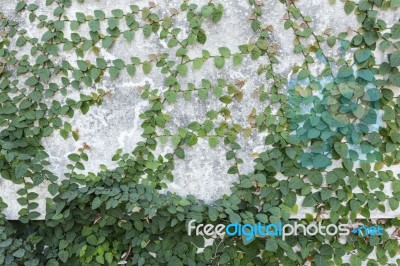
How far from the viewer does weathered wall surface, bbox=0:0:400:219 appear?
2.01 metres

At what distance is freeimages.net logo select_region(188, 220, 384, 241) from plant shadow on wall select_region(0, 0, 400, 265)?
0.12ft

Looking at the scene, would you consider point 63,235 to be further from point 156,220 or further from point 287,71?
point 287,71

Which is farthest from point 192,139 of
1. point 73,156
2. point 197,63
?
point 73,156

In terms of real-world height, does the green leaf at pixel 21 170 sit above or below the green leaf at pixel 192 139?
below

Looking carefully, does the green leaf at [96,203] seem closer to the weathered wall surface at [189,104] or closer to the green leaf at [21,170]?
the weathered wall surface at [189,104]

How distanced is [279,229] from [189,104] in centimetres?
75

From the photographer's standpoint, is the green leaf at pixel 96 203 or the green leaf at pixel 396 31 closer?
the green leaf at pixel 396 31

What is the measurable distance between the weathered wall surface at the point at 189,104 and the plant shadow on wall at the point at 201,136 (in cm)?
4

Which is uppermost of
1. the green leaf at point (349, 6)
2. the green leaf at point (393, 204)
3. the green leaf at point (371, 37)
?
the green leaf at point (349, 6)

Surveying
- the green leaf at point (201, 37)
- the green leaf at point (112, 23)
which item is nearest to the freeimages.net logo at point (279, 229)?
the green leaf at point (201, 37)

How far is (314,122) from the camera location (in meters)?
2.04

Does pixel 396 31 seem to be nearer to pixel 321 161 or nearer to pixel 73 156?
pixel 321 161

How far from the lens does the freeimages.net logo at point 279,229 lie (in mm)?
2126

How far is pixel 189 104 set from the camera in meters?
2.10
